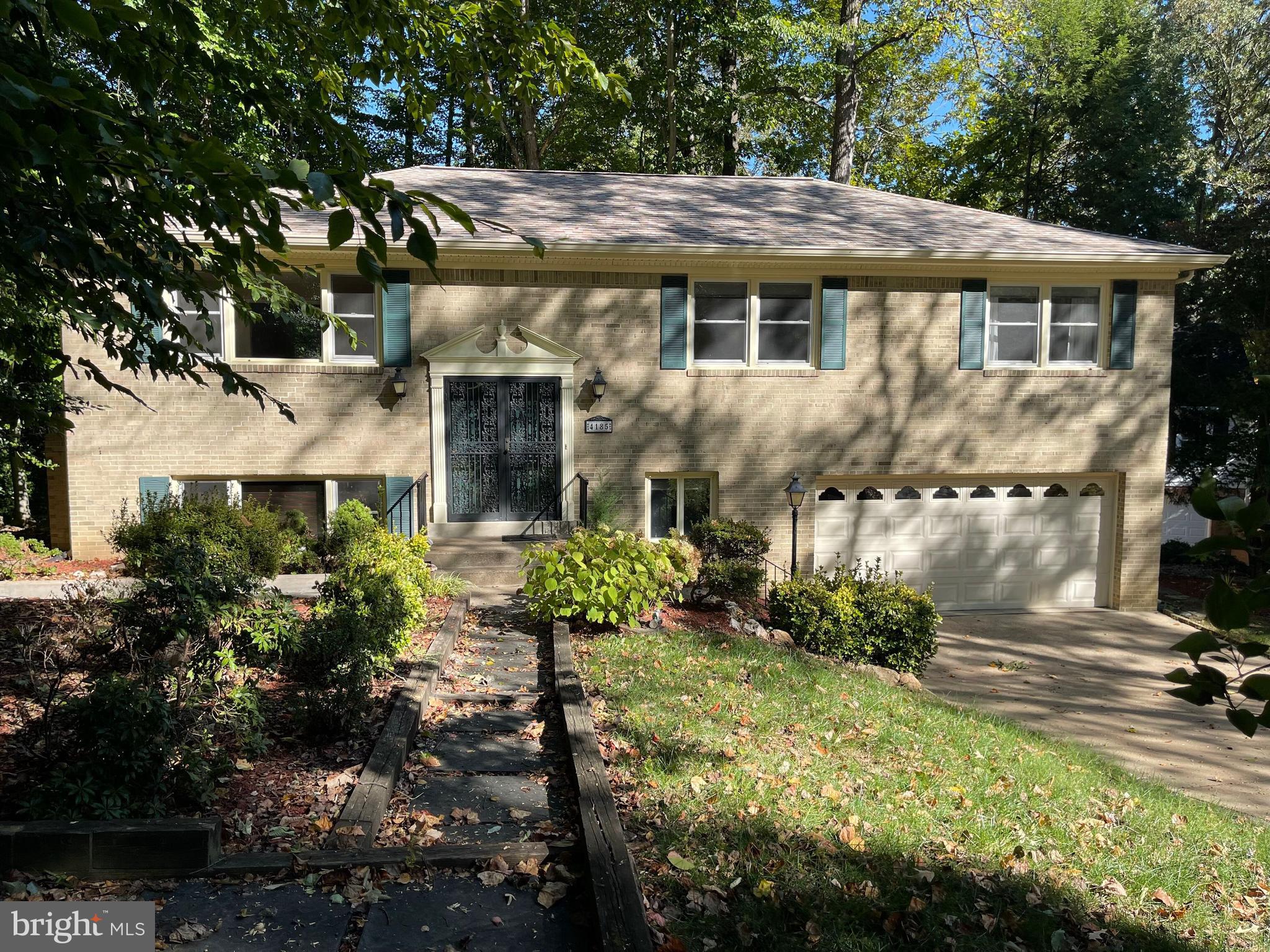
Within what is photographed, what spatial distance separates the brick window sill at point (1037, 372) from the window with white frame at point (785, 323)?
10.0 ft

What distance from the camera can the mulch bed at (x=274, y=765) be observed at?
3953 mm

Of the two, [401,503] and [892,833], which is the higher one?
[401,503]

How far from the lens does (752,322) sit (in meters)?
12.6

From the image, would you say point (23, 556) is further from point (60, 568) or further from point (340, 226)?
point (340, 226)

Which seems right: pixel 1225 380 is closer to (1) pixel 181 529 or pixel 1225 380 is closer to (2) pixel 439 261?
(2) pixel 439 261

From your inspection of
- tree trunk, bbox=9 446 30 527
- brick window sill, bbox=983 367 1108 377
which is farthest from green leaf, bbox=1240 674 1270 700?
tree trunk, bbox=9 446 30 527

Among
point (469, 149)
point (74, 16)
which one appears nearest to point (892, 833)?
point (74, 16)

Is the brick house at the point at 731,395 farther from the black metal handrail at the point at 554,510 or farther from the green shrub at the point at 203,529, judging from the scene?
the green shrub at the point at 203,529

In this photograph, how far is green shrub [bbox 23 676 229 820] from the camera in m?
3.67

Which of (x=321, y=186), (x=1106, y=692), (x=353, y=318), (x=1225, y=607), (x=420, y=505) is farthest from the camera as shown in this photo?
(x=353, y=318)

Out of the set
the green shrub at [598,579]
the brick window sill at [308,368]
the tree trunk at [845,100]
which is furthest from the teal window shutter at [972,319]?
the tree trunk at [845,100]

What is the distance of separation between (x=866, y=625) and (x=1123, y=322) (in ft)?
25.1

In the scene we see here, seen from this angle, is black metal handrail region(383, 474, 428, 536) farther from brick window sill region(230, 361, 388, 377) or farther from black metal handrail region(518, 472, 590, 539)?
brick window sill region(230, 361, 388, 377)

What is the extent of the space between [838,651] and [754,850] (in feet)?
18.6
